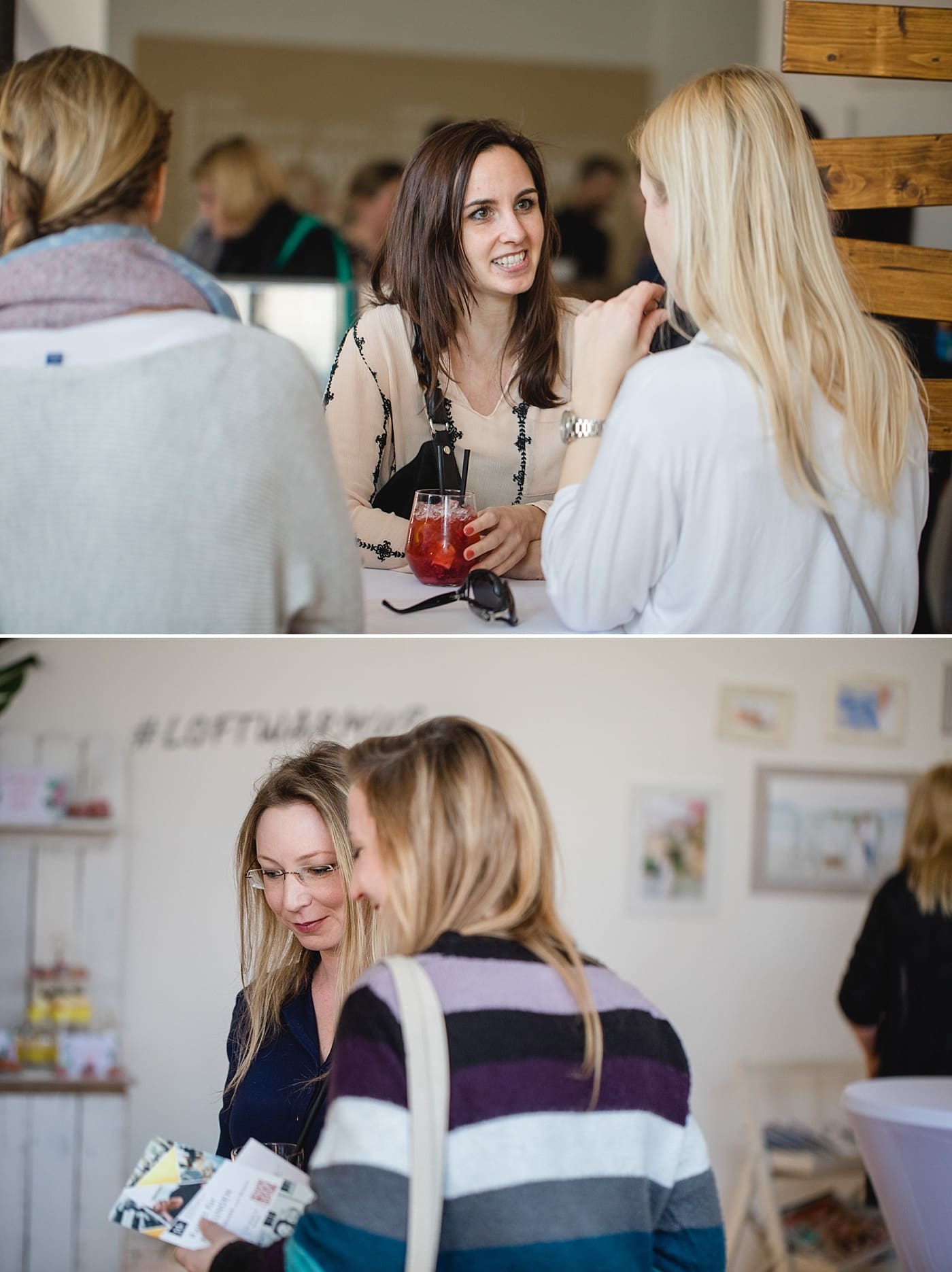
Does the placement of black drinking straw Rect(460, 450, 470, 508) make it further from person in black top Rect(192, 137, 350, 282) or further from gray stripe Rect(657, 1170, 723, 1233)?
person in black top Rect(192, 137, 350, 282)

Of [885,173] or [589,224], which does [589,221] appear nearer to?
[589,224]

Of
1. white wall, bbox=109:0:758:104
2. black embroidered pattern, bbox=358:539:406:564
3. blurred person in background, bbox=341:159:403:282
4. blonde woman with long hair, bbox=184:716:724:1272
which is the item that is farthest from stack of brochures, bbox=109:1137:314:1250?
white wall, bbox=109:0:758:104

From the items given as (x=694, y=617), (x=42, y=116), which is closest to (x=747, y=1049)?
(x=694, y=617)

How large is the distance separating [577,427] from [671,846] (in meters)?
0.75

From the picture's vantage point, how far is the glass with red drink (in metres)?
1.97

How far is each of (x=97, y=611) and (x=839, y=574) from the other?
0.94 meters

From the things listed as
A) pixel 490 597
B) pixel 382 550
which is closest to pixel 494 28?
pixel 382 550

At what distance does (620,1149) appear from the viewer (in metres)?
1.38

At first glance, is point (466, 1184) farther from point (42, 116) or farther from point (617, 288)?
point (617, 288)

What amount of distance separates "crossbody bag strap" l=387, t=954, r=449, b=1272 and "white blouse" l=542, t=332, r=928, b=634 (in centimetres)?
64

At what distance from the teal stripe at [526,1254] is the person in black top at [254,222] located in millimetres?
5739

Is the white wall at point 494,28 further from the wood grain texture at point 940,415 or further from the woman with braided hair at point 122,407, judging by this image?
the woman with braided hair at point 122,407

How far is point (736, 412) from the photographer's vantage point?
1.65 meters

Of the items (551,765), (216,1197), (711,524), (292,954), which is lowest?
(216,1197)
